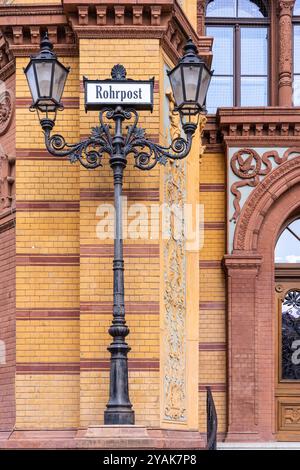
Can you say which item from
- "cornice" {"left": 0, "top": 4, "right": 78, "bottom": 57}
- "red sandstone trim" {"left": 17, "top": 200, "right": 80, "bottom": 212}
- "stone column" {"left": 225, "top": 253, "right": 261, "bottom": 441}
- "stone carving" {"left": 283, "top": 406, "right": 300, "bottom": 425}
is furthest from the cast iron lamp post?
"stone carving" {"left": 283, "top": 406, "right": 300, "bottom": 425}

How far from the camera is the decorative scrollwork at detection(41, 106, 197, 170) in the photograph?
1366 cm

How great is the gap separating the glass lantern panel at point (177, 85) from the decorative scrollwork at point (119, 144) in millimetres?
324

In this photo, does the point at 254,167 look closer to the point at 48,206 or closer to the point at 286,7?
the point at 286,7

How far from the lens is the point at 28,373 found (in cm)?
1496

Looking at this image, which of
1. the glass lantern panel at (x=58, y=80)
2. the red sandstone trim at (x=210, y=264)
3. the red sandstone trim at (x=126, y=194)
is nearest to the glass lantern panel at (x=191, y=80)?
the glass lantern panel at (x=58, y=80)

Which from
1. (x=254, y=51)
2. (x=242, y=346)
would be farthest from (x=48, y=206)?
(x=254, y=51)

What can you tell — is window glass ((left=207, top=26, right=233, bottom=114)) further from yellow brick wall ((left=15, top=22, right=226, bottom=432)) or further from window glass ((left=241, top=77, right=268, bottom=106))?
yellow brick wall ((left=15, top=22, right=226, bottom=432))

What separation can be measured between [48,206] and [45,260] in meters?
0.65

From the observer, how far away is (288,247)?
63.5 ft

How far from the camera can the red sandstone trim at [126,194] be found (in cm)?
1489

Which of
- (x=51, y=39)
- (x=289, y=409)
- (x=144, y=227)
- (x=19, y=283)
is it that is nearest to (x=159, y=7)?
(x=51, y=39)

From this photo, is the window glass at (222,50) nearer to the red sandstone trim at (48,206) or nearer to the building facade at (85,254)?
the building facade at (85,254)

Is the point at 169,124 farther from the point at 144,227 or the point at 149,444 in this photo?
the point at 149,444

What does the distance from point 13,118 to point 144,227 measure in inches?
89.3
